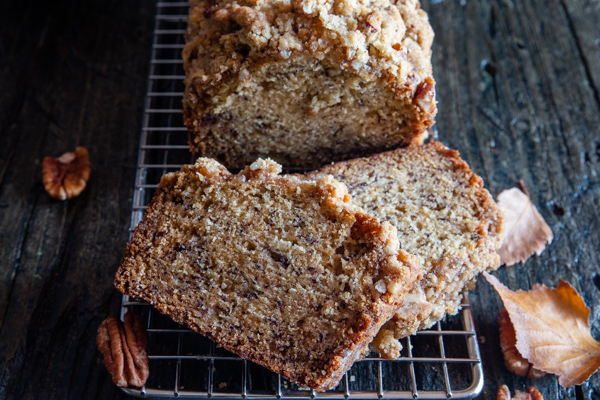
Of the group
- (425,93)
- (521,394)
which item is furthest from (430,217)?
(521,394)

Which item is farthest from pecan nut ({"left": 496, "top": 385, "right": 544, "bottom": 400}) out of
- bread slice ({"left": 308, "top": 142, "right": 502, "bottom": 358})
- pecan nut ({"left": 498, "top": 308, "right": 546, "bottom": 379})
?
bread slice ({"left": 308, "top": 142, "right": 502, "bottom": 358})

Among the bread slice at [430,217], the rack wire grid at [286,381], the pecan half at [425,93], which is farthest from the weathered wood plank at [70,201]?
the pecan half at [425,93]

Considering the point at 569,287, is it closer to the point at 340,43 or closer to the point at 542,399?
the point at 542,399

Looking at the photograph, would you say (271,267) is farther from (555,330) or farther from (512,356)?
(555,330)

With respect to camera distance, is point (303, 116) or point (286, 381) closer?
point (286, 381)

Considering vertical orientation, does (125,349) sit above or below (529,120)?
below

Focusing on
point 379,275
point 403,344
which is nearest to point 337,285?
point 379,275
